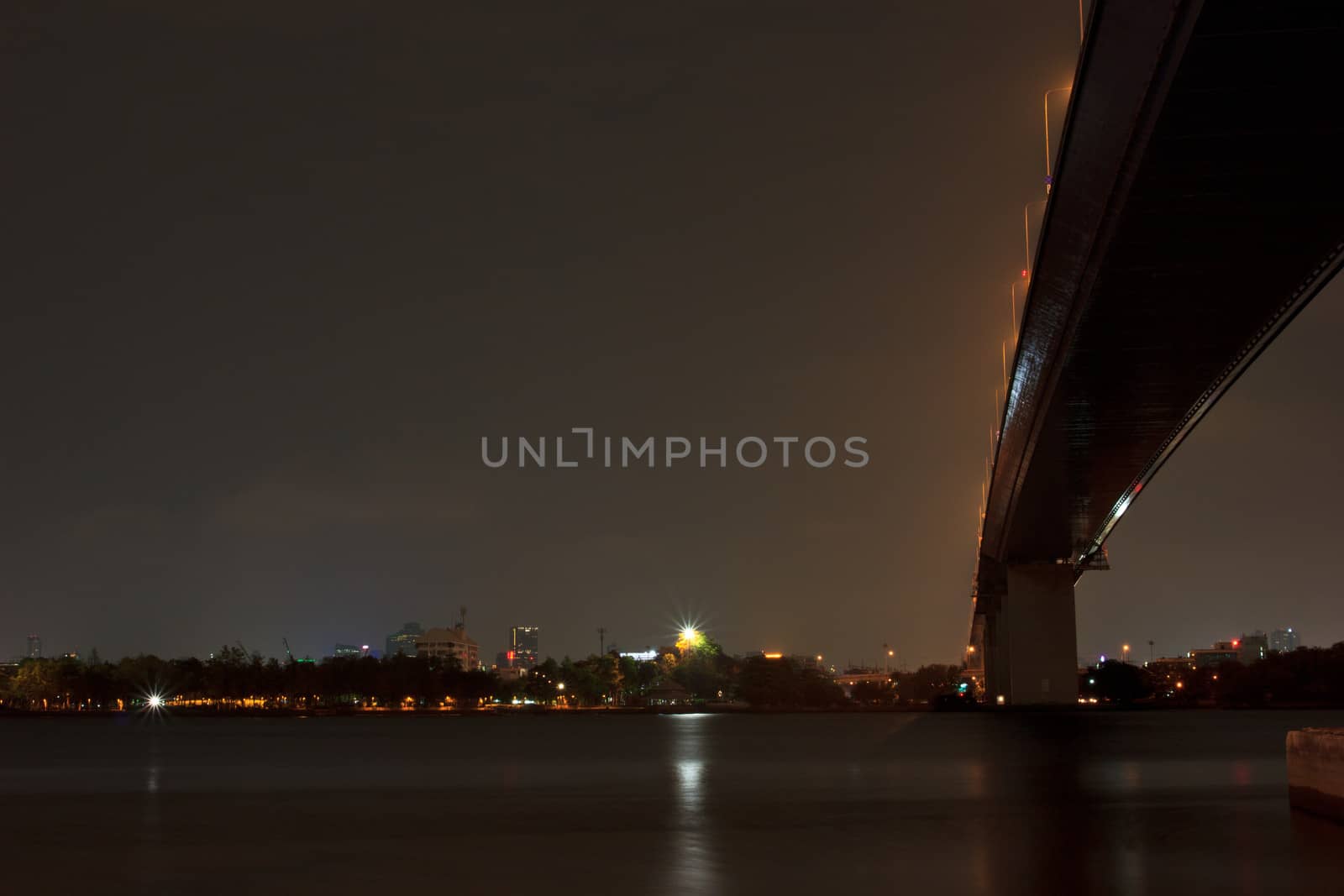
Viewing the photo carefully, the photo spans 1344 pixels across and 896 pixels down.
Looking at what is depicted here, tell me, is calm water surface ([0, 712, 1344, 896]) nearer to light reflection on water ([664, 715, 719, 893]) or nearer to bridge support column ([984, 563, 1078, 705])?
light reflection on water ([664, 715, 719, 893])

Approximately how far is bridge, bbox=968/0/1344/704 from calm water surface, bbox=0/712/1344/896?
401 inches

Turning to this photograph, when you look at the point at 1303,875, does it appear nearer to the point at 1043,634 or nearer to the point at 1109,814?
the point at 1109,814

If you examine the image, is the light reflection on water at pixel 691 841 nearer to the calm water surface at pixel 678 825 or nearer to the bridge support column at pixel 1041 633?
the calm water surface at pixel 678 825

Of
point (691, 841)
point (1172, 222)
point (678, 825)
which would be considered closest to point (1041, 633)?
point (1172, 222)

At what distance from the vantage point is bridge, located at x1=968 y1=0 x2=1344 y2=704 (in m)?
18.8

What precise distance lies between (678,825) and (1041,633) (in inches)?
2721

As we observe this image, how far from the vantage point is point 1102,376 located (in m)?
39.2

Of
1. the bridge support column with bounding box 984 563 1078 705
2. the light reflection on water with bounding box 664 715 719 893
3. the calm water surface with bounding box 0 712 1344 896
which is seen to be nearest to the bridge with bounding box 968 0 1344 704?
the calm water surface with bounding box 0 712 1344 896

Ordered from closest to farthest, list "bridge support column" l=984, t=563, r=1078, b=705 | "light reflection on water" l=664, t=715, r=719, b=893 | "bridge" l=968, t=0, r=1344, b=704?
1. "light reflection on water" l=664, t=715, r=719, b=893
2. "bridge" l=968, t=0, r=1344, b=704
3. "bridge support column" l=984, t=563, r=1078, b=705

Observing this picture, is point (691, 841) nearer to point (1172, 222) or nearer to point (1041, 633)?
point (1172, 222)

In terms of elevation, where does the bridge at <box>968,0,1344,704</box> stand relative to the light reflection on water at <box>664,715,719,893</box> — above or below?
above

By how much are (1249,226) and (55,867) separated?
2261cm

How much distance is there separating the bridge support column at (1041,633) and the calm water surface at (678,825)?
3778 centimetres

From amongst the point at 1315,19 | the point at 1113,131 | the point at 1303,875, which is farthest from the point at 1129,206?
the point at 1303,875
